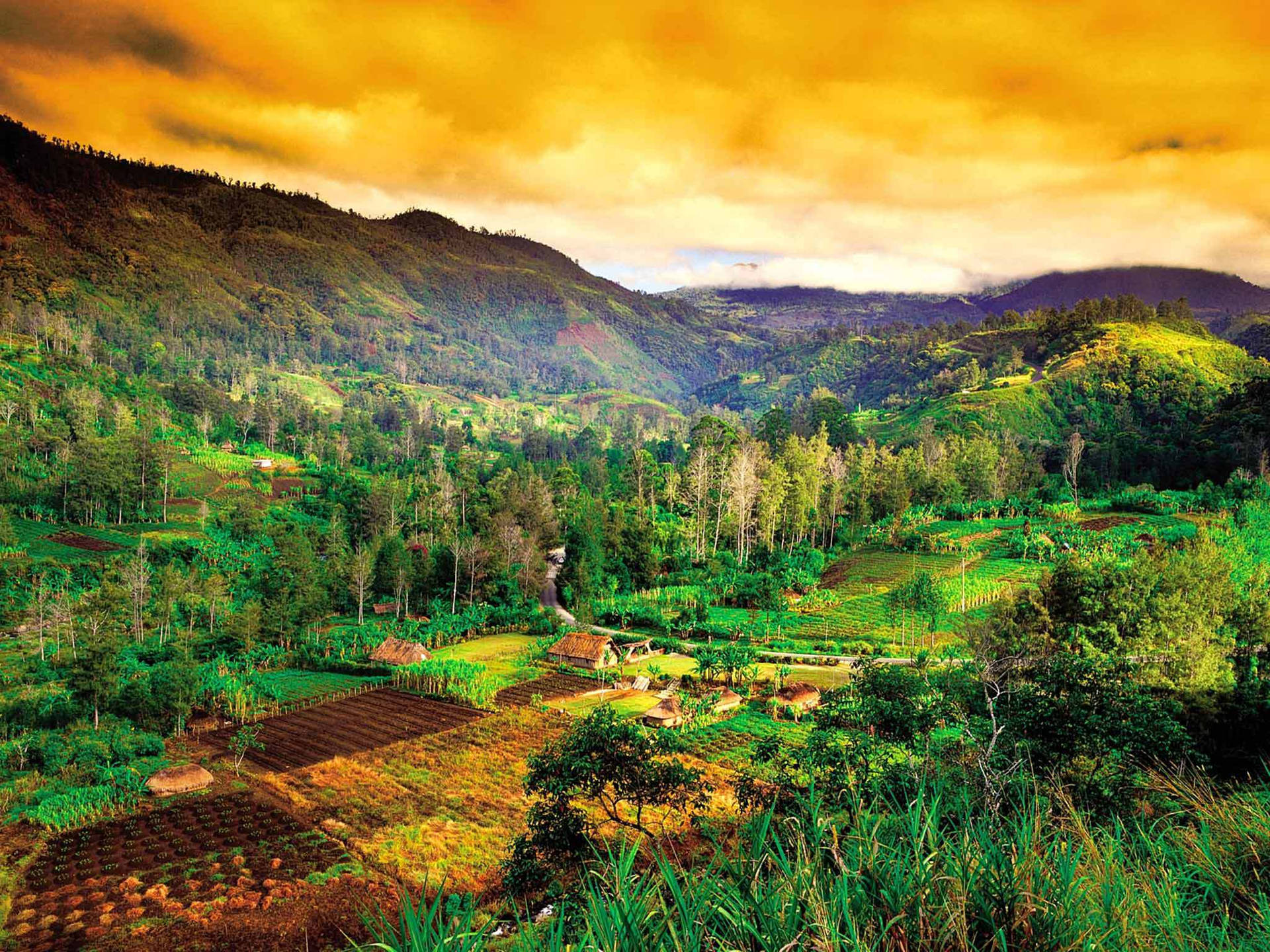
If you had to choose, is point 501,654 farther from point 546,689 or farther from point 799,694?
point 799,694

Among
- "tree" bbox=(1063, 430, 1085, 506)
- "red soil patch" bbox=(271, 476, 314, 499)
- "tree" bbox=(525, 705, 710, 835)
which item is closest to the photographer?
"tree" bbox=(525, 705, 710, 835)

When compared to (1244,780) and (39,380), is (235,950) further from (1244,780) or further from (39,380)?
(39,380)

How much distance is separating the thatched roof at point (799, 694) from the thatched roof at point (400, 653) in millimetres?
18553

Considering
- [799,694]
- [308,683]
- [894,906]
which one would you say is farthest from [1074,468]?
[894,906]

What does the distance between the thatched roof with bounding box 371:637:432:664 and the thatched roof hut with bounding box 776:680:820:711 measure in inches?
731

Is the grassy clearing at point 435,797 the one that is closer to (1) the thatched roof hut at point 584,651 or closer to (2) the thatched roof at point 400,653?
(1) the thatched roof hut at point 584,651

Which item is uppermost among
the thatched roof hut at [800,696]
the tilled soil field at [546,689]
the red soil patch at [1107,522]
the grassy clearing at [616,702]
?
the red soil patch at [1107,522]

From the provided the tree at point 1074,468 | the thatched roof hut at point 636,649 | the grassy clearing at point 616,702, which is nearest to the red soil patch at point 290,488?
the thatched roof hut at point 636,649

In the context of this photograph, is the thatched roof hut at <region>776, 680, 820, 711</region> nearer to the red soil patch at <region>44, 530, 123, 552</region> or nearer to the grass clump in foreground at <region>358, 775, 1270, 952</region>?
the grass clump in foreground at <region>358, 775, 1270, 952</region>

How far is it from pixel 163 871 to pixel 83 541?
4231 cm

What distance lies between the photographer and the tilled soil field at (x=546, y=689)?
32250 millimetres

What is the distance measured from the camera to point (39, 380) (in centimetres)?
7294

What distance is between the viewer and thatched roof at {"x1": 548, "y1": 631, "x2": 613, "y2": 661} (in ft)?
121

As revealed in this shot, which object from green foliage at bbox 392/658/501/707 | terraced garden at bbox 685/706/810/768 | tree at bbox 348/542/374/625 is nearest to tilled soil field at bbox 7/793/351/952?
green foliage at bbox 392/658/501/707
